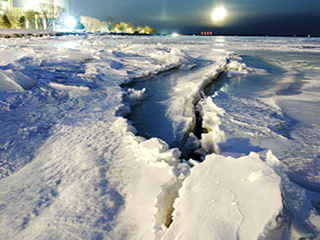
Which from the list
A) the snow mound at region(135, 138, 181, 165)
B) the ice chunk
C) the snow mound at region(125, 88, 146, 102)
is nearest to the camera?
the snow mound at region(135, 138, 181, 165)

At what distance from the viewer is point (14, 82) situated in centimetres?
476

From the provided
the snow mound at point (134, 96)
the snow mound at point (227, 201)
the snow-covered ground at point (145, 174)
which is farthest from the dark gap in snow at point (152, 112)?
the snow mound at point (227, 201)

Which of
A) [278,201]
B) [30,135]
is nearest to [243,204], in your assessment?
[278,201]

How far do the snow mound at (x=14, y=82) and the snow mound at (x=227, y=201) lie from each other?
4265mm

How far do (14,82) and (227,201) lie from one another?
4848mm

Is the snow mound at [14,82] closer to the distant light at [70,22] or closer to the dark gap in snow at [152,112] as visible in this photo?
the dark gap in snow at [152,112]

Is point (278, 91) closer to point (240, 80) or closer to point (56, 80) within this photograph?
point (240, 80)

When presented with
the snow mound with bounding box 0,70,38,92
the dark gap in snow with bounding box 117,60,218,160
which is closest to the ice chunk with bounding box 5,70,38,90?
the snow mound with bounding box 0,70,38,92

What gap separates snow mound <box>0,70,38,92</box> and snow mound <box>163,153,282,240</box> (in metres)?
4.27

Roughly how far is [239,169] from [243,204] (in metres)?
0.40

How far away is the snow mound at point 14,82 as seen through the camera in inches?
181

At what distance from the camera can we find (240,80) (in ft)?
26.2

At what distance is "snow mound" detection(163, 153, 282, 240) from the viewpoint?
148cm

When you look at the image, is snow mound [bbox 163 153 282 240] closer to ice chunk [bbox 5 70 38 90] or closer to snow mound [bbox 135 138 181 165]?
snow mound [bbox 135 138 181 165]
